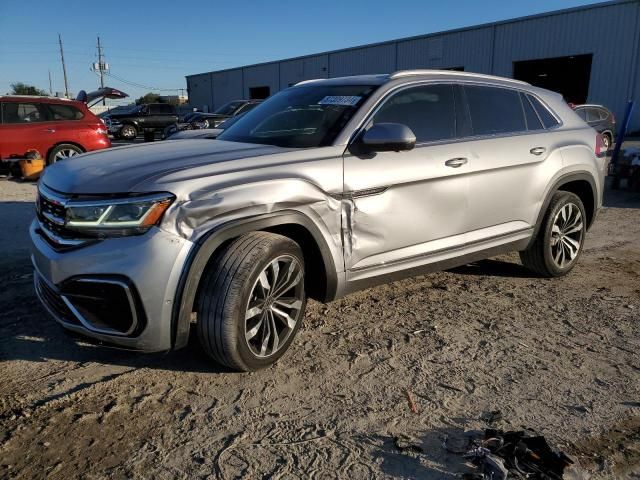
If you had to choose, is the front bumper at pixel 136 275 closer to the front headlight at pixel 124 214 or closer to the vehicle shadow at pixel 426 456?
the front headlight at pixel 124 214

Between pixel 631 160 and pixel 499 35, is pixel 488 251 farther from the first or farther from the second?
pixel 499 35

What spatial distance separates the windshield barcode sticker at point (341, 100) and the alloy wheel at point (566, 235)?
2217 millimetres

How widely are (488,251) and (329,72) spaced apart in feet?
110

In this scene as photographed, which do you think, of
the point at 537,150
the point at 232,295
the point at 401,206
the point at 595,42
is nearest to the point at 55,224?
the point at 232,295

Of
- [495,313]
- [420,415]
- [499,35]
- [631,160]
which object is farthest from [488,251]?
[499,35]

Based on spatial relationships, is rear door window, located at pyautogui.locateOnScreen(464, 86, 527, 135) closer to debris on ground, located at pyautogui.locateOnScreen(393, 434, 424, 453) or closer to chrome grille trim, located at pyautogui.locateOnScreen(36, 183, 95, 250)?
debris on ground, located at pyautogui.locateOnScreen(393, 434, 424, 453)

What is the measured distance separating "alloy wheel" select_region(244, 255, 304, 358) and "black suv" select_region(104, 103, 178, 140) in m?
22.2

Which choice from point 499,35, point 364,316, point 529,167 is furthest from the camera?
point 499,35

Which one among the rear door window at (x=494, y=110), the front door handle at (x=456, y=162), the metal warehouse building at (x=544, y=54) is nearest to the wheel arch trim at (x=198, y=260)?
the front door handle at (x=456, y=162)

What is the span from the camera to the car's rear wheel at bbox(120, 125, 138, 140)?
23.3 m

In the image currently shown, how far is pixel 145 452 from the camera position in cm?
238

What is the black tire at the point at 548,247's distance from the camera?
181 inches

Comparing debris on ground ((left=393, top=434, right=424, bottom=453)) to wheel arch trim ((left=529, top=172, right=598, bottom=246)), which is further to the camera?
wheel arch trim ((left=529, top=172, right=598, bottom=246))

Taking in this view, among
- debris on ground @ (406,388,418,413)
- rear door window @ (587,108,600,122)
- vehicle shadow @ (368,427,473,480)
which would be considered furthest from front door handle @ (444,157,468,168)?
rear door window @ (587,108,600,122)
